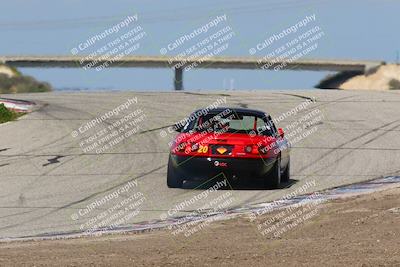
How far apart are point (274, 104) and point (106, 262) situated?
924 inches

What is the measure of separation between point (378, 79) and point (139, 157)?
4811 cm

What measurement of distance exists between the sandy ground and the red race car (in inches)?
1850

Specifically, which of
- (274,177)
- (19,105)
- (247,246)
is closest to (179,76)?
(19,105)

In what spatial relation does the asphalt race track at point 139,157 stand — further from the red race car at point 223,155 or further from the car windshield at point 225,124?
the car windshield at point 225,124

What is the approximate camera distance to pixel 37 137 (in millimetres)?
23438

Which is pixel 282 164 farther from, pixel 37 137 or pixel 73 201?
pixel 37 137

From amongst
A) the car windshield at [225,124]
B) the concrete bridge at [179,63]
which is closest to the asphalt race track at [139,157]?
the car windshield at [225,124]

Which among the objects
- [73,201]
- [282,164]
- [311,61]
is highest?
[73,201]

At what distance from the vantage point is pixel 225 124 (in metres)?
16.6

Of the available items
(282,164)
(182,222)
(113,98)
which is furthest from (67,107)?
(182,222)

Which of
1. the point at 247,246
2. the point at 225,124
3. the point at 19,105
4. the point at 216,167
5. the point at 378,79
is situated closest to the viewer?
the point at 247,246
